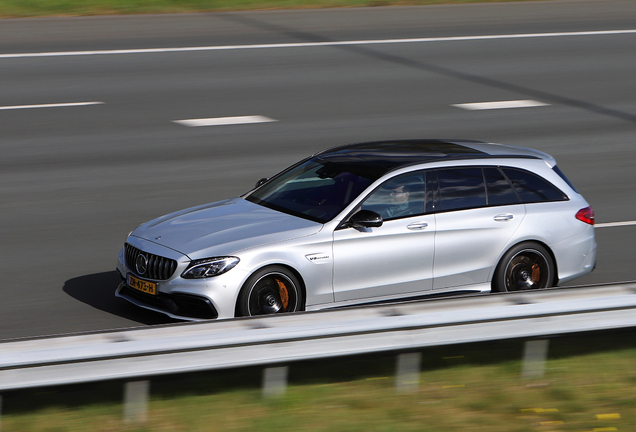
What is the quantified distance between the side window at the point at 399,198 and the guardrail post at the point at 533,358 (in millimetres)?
2162

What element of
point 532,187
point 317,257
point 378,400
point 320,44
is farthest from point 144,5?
point 378,400

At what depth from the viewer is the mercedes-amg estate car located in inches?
295

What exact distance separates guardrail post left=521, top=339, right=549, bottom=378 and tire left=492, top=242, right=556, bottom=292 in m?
2.13

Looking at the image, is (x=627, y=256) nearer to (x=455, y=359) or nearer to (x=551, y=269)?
(x=551, y=269)

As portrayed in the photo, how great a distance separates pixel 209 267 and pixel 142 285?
74cm

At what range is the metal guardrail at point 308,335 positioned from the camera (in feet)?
17.2

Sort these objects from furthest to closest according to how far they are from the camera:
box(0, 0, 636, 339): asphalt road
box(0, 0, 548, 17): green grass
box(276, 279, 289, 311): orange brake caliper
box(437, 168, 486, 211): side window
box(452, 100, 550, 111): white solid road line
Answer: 1. box(0, 0, 548, 17): green grass
2. box(452, 100, 550, 111): white solid road line
3. box(0, 0, 636, 339): asphalt road
4. box(437, 168, 486, 211): side window
5. box(276, 279, 289, 311): orange brake caliper

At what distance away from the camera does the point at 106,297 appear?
859cm

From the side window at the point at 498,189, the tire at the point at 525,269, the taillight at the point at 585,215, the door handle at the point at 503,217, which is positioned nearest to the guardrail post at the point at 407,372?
the tire at the point at 525,269

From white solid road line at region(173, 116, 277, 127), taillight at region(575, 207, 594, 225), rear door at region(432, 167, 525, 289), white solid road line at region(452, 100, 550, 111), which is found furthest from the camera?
white solid road line at region(452, 100, 550, 111)

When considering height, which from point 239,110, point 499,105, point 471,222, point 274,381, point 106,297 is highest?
point 499,105

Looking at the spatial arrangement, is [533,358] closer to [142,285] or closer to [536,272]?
[536,272]

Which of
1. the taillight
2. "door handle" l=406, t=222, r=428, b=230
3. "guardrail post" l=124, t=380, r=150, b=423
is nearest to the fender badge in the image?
"door handle" l=406, t=222, r=428, b=230

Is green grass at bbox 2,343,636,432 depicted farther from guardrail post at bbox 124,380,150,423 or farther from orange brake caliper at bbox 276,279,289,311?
orange brake caliper at bbox 276,279,289,311
